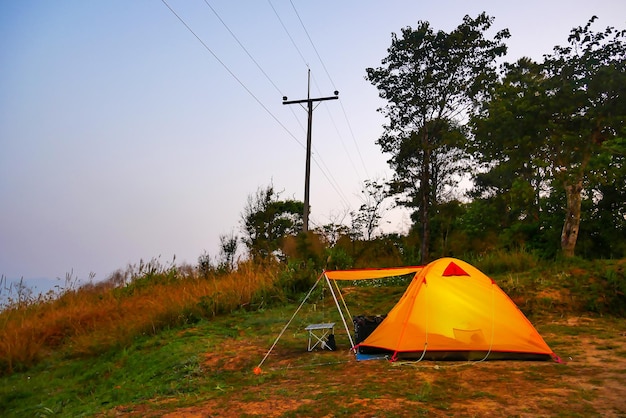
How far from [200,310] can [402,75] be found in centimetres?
1994

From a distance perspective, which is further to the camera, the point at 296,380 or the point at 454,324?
the point at 454,324

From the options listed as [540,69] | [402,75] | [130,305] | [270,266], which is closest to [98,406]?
[130,305]

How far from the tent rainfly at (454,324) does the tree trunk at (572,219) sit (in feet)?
31.9

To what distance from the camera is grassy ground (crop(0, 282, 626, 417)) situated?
5.17 meters

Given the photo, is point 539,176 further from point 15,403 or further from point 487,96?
point 15,403

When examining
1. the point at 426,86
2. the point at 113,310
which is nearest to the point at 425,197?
the point at 426,86

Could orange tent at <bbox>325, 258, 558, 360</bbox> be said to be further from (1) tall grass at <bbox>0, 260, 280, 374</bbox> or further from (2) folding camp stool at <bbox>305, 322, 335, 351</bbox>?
(1) tall grass at <bbox>0, 260, 280, 374</bbox>

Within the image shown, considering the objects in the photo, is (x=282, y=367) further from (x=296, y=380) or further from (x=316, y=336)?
(x=316, y=336)


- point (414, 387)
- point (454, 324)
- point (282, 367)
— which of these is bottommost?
point (282, 367)

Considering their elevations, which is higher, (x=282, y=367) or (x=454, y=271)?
(x=454, y=271)

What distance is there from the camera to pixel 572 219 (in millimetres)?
16312

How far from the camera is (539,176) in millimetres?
22484

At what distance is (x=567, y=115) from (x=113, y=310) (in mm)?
15073

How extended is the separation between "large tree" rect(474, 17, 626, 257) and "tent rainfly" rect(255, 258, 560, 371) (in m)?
9.75
